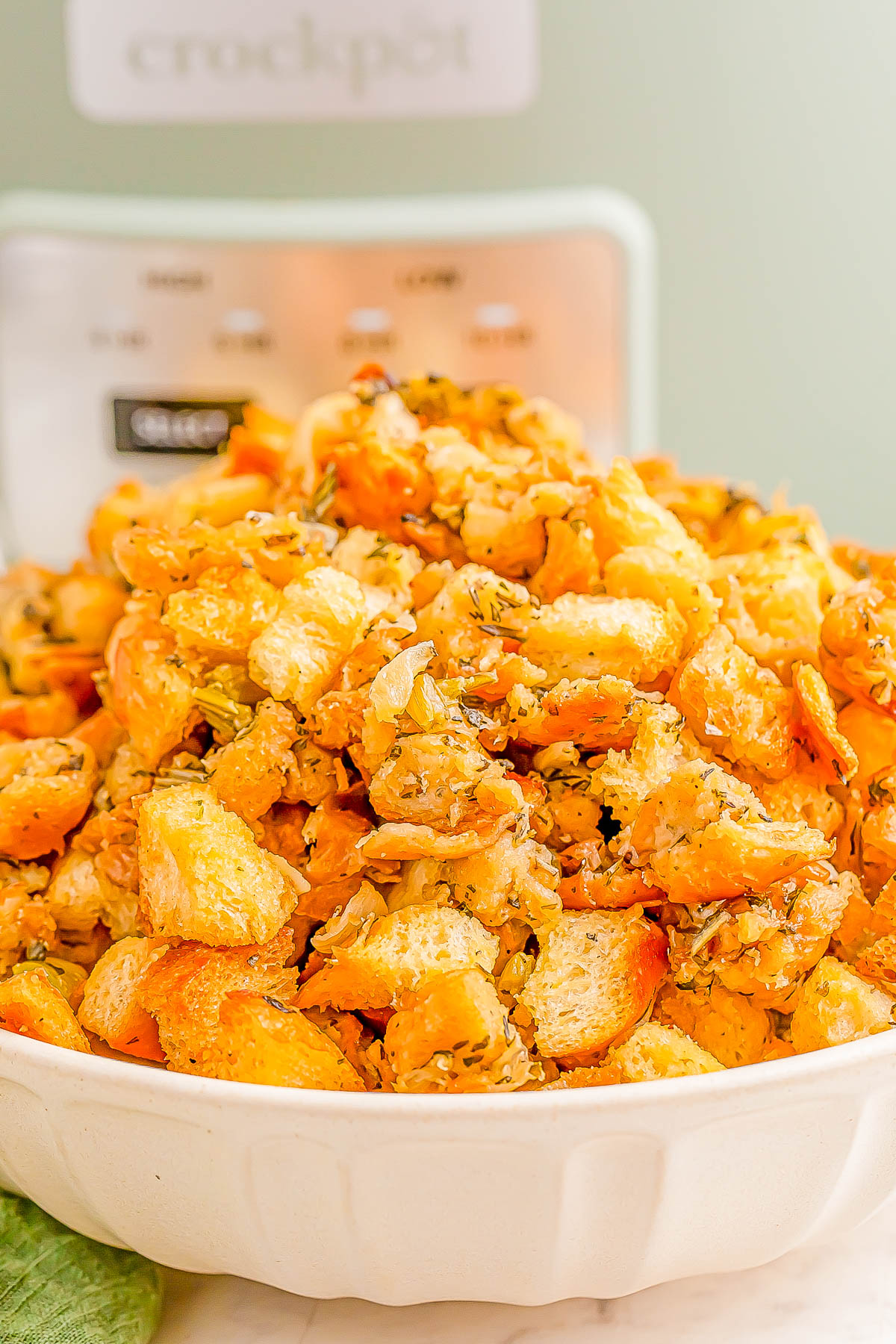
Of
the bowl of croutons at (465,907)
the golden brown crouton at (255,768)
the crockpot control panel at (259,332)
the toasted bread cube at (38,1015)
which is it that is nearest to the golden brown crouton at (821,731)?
the bowl of croutons at (465,907)

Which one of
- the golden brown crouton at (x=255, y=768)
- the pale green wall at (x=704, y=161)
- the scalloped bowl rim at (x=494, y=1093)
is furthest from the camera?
the pale green wall at (x=704, y=161)

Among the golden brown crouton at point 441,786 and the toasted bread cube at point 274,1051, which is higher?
the golden brown crouton at point 441,786

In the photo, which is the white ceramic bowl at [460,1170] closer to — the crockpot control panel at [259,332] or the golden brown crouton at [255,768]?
the golden brown crouton at [255,768]

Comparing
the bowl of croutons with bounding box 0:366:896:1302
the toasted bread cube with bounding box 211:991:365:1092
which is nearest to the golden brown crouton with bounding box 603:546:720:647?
the bowl of croutons with bounding box 0:366:896:1302

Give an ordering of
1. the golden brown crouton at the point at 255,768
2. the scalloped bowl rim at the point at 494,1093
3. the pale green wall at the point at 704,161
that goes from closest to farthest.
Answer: the scalloped bowl rim at the point at 494,1093, the golden brown crouton at the point at 255,768, the pale green wall at the point at 704,161

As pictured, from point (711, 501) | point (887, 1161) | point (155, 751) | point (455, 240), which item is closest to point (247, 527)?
point (155, 751)

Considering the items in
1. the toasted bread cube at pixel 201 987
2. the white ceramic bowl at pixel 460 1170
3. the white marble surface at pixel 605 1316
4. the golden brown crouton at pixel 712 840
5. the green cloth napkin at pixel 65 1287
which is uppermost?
the golden brown crouton at pixel 712 840

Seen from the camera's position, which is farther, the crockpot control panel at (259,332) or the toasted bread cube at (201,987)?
the crockpot control panel at (259,332)
